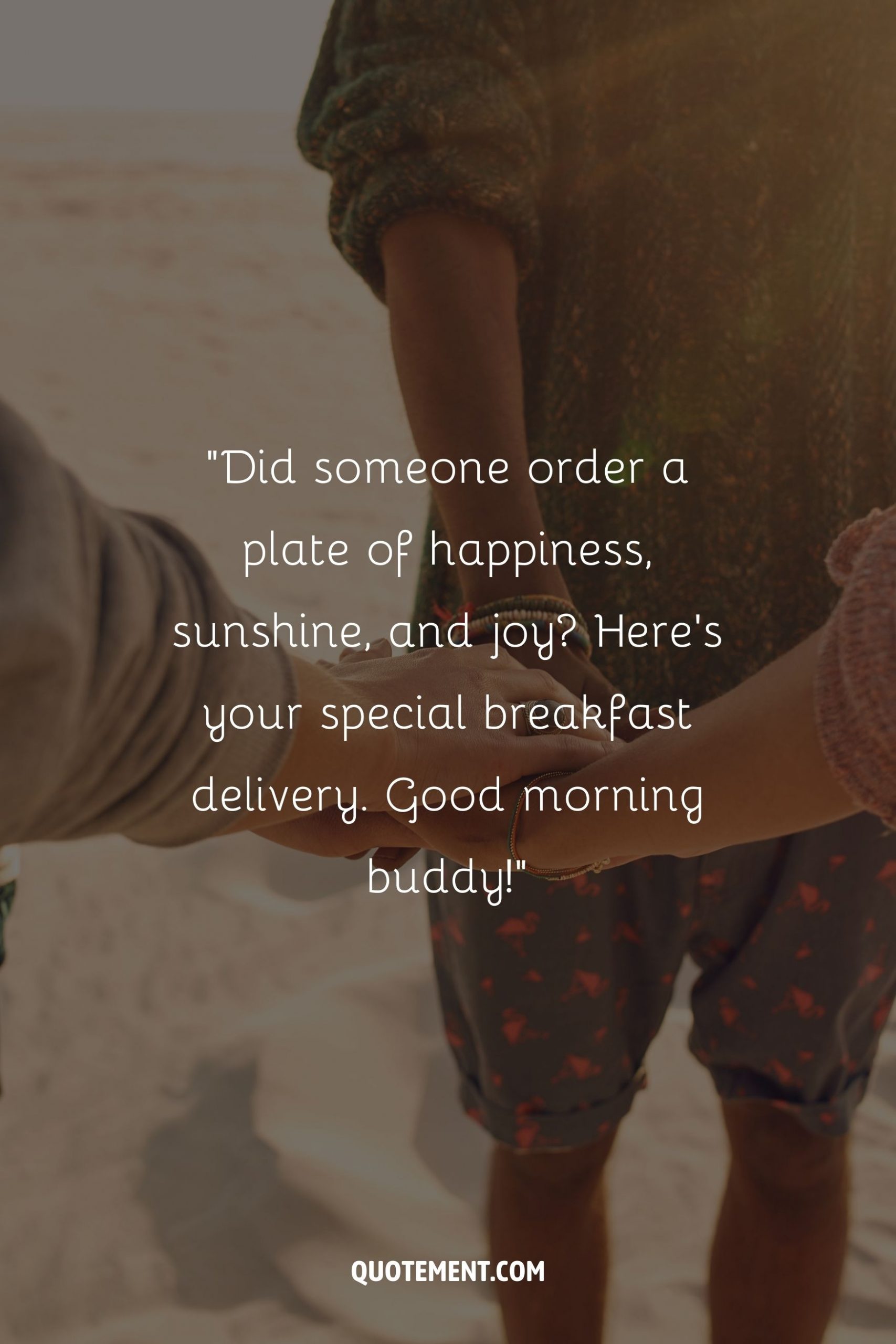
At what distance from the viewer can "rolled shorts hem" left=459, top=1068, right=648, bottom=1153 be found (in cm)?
135

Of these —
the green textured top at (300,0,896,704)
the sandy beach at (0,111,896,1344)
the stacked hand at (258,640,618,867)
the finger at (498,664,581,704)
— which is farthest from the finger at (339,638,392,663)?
the sandy beach at (0,111,896,1344)

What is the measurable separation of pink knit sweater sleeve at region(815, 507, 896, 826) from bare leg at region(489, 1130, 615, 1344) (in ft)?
2.70

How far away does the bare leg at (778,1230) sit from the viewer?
1.42m

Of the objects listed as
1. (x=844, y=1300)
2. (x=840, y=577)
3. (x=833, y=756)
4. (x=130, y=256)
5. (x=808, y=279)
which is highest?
(x=130, y=256)

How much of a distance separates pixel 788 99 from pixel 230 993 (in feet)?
6.67

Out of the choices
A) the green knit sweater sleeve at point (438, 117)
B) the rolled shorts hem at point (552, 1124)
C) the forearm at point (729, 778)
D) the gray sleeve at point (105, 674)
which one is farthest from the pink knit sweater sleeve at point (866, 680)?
the rolled shorts hem at point (552, 1124)

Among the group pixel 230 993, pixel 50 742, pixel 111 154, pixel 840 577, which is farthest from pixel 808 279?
pixel 111 154

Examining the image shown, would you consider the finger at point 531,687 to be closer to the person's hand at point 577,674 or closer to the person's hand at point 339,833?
the person's hand at point 577,674

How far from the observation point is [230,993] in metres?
2.46

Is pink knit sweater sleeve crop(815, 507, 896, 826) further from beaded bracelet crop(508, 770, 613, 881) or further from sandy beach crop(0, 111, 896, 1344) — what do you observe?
sandy beach crop(0, 111, 896, 1344)

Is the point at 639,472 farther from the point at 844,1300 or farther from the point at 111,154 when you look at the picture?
the point at 111,154

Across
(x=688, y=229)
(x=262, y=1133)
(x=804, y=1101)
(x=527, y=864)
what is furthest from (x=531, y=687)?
(x=262, y=1133)

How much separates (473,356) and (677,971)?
2.58 feet

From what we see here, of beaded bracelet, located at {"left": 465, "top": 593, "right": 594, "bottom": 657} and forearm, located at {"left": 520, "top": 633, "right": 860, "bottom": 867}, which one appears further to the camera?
beaded bracelet, located at {"left": 465, "top": 593, "right": 594, "bottom": 657}
